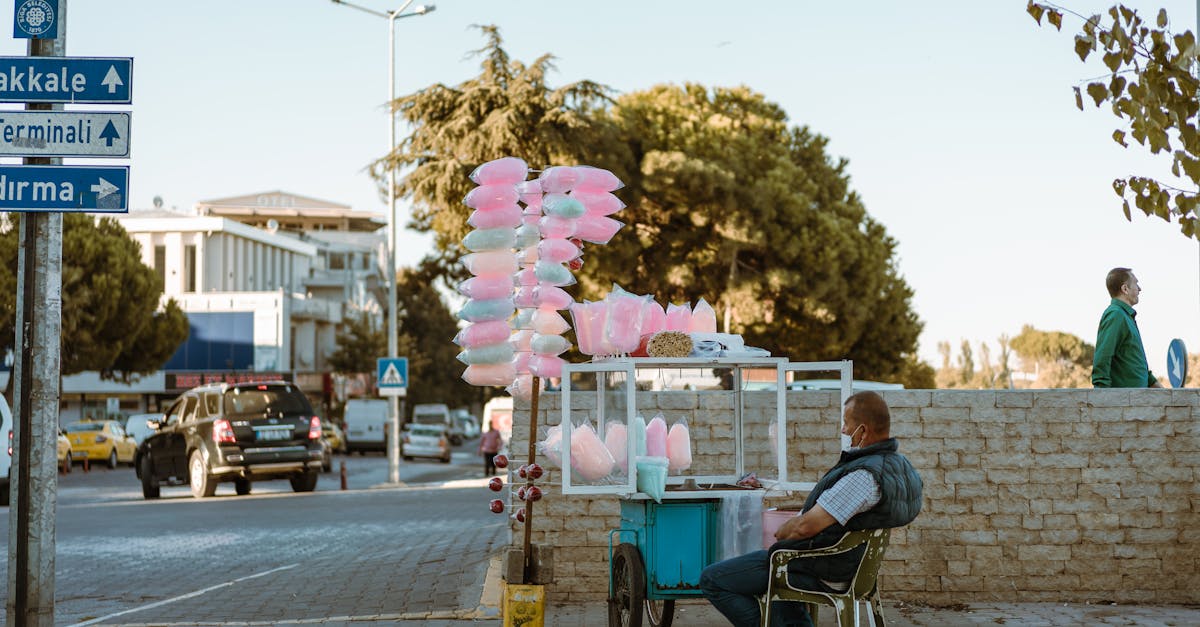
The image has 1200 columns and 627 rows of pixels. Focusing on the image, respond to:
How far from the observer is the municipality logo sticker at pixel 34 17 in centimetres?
809

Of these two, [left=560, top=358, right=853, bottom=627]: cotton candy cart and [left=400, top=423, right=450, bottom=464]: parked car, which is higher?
[left=560, top=358, right=853, bottom=627]: cotton candy cart

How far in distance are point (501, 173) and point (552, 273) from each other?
2.08ft

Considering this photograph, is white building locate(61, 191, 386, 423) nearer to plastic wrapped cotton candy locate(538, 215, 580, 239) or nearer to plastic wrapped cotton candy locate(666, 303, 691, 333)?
plastic wrapped cotton candy locate(538, 215, 580, 239)

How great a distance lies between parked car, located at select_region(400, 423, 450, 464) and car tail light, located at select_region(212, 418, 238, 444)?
2816 centimetres

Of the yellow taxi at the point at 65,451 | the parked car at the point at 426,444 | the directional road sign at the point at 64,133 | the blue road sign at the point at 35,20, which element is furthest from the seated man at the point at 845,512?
the parked car at the point at 426,444

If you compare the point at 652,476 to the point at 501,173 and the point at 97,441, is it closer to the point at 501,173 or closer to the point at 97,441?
the point at 501,173

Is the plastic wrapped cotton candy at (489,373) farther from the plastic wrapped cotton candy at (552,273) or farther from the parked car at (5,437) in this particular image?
the parked car at (5,437)

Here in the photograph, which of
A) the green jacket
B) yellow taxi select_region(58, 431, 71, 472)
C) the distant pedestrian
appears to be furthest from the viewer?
the distant pedestrian

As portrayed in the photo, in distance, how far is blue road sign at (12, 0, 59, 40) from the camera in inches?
318

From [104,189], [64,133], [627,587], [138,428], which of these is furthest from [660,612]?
[138,428]

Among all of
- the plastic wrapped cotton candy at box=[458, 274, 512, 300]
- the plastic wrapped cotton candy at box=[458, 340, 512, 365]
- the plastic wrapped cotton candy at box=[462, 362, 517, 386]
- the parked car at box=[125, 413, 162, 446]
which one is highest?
the plastic wrapped cotton candy at box=[458, 274, 512, 300]

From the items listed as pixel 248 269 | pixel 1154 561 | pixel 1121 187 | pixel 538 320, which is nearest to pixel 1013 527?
pixel 1154 561

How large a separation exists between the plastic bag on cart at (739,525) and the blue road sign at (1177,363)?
4713mm

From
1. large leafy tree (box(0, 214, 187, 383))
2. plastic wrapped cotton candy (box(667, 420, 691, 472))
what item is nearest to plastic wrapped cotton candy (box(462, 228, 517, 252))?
plastic wrapped cotton candy (box(667, 420, 691, 472))
